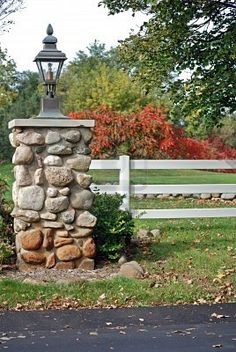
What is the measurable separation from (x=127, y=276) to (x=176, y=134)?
449 inches

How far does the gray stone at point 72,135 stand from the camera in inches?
281

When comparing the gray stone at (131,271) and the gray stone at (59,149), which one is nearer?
the gray stone at (131,271)

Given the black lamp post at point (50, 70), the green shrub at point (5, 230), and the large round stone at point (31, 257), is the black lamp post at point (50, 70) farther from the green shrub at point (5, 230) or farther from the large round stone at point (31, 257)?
the large round stone at point (31, 257)

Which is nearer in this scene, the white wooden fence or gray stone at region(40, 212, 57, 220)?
gray stone at region(40, 212, 57, 220)

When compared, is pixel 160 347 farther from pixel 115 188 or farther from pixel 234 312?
pixel 115 188

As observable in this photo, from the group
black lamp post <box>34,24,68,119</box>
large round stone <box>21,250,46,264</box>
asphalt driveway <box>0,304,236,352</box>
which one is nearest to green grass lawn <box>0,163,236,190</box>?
black lamp post <box>34,24,68,119</box>

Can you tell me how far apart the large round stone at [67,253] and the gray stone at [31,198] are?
515 millimetres

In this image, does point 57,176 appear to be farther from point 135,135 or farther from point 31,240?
point 135,135

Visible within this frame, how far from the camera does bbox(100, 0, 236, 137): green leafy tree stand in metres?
10.0

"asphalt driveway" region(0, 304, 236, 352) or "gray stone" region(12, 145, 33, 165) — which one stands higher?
"gray stone" region(12, 145, 33, 165)

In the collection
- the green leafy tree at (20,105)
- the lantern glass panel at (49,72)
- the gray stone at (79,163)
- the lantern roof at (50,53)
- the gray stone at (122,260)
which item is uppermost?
the green leafy tree at (20,105)

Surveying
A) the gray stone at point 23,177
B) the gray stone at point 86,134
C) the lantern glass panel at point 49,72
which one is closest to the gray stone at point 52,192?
the gray stone at point 23,177

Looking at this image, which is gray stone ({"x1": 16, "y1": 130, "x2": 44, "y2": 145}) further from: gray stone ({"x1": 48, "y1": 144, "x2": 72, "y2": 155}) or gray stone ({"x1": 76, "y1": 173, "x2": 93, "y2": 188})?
gray stone ({"x1": 76, "y1": 173, "x2": 93, "y2": 188})

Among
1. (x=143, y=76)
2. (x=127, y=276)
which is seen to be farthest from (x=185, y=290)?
(x=143, y=76)
